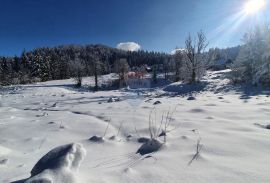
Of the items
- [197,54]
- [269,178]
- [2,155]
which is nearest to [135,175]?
[269,178]

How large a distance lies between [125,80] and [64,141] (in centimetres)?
6015

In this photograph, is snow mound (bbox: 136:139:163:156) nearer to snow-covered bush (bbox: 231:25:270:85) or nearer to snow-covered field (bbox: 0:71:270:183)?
snow-covered field (bbox: 0:71:270:183)

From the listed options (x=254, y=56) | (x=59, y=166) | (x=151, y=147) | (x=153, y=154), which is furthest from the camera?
(x=254, y=56)

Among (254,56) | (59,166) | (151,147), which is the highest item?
(254,56)

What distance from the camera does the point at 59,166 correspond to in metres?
2.22

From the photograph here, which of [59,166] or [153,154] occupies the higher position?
[59,166]

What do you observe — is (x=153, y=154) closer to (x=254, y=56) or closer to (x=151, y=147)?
(x=151, y=147)

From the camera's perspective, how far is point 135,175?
92.0 inches

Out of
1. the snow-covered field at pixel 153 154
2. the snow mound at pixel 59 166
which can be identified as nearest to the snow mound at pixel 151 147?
the snow-covered field at pixel 153 154

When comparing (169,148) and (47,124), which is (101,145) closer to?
(169,148)

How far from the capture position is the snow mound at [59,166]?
2025 mm

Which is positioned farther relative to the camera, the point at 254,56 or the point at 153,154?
the point at 254,56

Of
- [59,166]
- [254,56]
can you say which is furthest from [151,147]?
[254,56]

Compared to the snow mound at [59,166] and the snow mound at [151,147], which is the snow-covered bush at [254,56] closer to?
the snow mound at [151,147]
